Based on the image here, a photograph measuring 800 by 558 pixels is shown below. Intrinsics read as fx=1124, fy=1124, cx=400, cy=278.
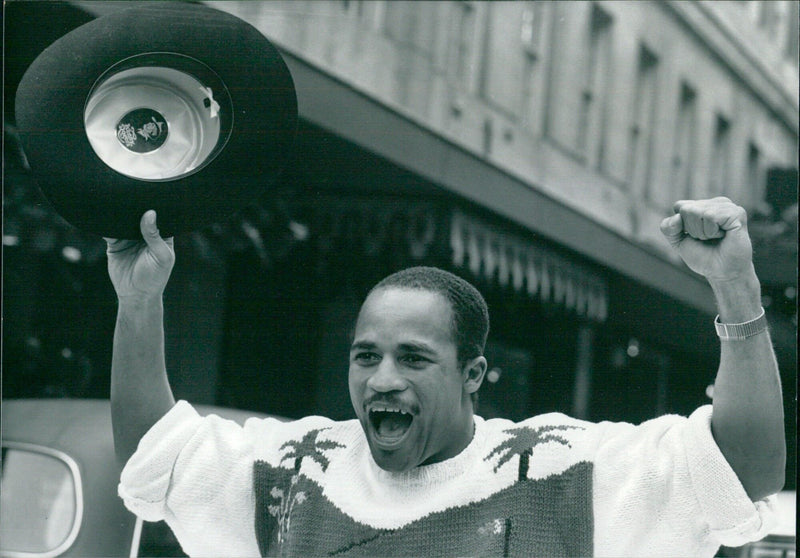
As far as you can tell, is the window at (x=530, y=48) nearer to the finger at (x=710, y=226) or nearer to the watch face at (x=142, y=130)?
the watch face at (x=142, y=130)

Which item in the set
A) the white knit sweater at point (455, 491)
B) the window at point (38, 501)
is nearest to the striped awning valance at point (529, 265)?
the white knit sweater at point (455, 491)

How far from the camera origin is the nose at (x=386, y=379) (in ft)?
5.90

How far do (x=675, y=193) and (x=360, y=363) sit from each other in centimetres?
95

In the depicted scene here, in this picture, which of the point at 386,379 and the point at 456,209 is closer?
the point at 386,379

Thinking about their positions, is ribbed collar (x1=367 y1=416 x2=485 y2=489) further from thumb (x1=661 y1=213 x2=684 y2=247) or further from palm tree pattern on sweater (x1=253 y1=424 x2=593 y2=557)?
thumb (x1=661 y1=213 x2=684 y2=247)

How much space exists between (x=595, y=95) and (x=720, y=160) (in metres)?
0.33

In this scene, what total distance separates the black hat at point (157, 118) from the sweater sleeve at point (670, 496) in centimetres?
79

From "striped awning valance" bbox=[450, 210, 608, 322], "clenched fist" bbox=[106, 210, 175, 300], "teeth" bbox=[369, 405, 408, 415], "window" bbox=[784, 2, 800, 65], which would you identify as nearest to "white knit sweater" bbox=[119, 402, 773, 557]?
"teeth" bbox=[369, 405, 408, 415]

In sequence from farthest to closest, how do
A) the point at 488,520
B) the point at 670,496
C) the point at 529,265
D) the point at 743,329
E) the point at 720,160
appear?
the point at 720,160 → the point at 529,265 → the point at 488,520 → the point at 670,496 → the point at 743,329

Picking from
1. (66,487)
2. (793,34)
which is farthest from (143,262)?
(793,34)

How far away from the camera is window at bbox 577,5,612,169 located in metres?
2.42

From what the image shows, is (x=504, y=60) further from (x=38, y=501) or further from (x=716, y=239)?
(x=38, y=501)

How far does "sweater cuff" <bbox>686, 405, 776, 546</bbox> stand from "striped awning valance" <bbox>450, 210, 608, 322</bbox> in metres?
0.76

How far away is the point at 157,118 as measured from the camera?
1.98 m
